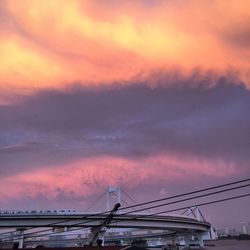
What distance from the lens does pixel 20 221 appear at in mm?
135875

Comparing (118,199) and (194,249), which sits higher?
(118,199)

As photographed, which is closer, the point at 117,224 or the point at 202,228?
the point at 117,224

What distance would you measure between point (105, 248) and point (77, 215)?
114m

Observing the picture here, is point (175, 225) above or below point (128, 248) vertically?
above

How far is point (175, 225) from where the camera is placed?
158 meters

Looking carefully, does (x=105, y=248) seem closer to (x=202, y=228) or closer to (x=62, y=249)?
(x=62, y=249)

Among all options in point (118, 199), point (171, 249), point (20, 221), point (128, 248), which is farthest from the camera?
point (118, 199)

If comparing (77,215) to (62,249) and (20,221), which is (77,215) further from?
(62,249)

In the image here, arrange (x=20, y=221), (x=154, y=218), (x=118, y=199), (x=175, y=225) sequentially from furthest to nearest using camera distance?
(x=118, y=199) → (x=175, y=225) → (x=154, y=218) → (x=20, y=221)

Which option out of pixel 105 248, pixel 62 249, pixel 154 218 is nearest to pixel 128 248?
pixel 105 248

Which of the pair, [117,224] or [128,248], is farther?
[117,224]

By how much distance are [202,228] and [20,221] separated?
89.1m

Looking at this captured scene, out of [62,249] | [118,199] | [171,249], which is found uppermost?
[118,199]

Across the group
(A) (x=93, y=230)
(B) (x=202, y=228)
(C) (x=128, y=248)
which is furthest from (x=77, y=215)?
(C) (x=128, y=248)
